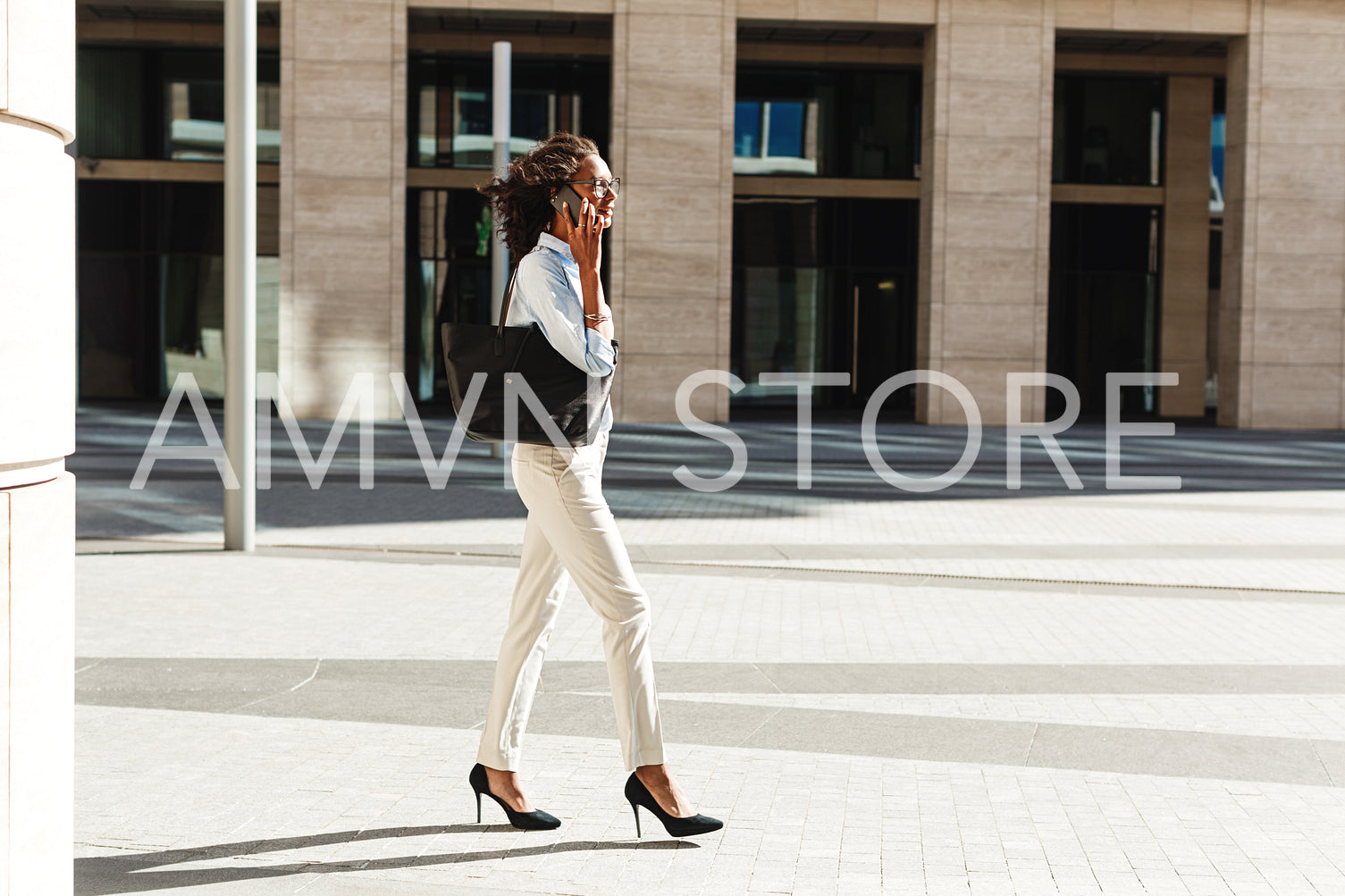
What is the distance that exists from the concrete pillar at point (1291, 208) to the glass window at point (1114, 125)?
4.15m

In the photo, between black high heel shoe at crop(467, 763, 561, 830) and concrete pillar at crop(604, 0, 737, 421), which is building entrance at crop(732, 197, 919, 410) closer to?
concrete pillar at crop(604, 0, 737, 421)

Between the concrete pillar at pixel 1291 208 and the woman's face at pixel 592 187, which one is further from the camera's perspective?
the concrete pillar at pixel 1291 208

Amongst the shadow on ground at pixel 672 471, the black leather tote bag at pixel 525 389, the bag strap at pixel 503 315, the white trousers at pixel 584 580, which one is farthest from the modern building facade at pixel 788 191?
the black leather tote bag at pixel 525 389

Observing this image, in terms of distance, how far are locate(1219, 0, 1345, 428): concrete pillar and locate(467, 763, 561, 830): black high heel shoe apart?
23.9 m

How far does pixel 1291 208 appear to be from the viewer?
25750 millimetres

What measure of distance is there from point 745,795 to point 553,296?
1.73 meters

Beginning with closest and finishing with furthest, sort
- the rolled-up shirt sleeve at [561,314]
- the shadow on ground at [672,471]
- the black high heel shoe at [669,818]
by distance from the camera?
the rolled-up shirt sleeve at [561,314] < the black high heel shoe at [669,818] < the shadow on ground at [672,471]

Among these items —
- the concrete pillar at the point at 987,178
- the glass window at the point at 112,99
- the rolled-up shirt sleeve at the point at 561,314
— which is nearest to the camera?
A: the rolled-up shirt sleeve at the point at 561,314

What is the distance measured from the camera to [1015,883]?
12.5 ft

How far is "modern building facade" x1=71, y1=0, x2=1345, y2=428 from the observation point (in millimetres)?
24578

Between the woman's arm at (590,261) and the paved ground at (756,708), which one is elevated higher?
the woman's arm at (590,261)

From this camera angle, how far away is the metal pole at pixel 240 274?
9.72m

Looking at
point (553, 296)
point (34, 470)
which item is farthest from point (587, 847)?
point (34, 470)

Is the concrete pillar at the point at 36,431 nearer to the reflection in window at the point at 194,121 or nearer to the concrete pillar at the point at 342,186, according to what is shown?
the concrete pillar at the point at 342,186
